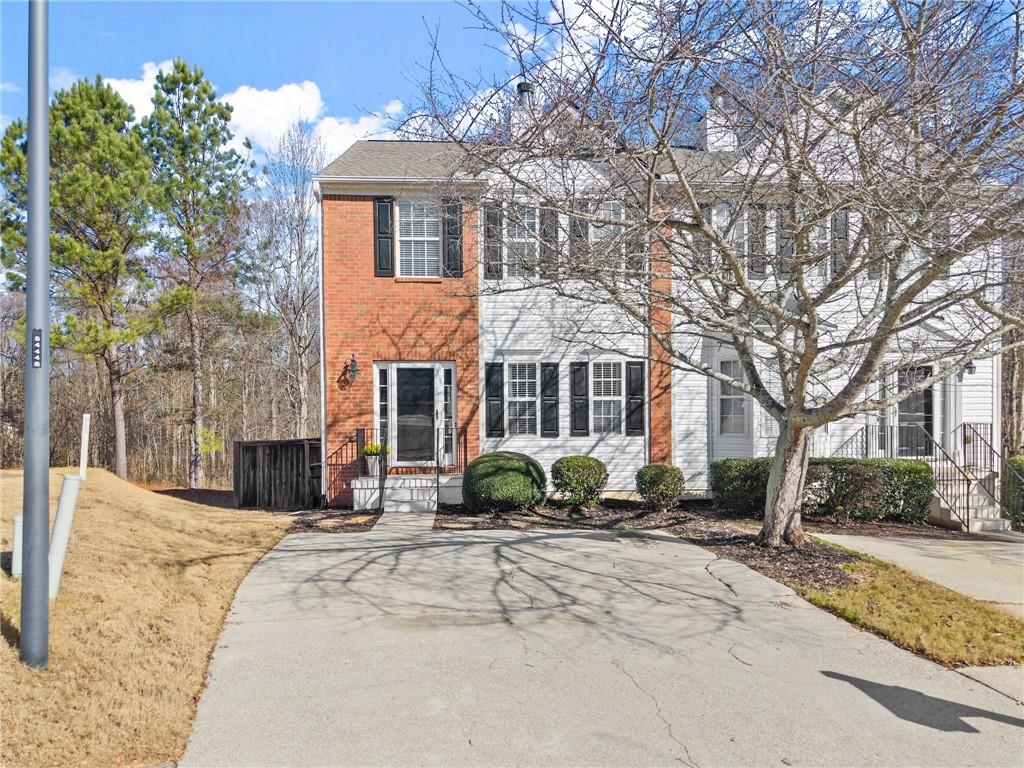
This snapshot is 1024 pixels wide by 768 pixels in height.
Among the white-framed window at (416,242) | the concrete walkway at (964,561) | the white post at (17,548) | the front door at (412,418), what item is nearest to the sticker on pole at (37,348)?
the white post at (17,548)

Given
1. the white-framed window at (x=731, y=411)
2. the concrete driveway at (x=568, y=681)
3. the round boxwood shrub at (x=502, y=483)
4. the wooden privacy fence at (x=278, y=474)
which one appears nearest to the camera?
the concrete driveway at (x=568, y=681)

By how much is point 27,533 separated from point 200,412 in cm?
1454

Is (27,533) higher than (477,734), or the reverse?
(27,533)

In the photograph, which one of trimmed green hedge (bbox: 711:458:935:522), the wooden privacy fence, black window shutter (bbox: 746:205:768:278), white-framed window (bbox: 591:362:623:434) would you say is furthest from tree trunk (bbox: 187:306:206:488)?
black window shutter (bbox: 746:205:768:278)

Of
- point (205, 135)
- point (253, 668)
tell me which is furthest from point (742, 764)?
point (205, 135)

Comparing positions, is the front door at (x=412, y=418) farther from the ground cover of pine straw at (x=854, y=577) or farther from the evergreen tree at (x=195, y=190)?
the evergreen tree at (x=195, y=190)

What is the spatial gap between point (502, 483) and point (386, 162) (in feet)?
21.8

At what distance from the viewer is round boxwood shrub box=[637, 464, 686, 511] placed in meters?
12.0

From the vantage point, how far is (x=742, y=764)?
12.2 feet

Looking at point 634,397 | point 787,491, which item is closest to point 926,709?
point 787,491

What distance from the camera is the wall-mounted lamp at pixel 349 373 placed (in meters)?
13.2

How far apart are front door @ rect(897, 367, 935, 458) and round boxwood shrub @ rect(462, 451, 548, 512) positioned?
710cm

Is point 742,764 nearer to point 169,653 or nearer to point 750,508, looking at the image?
point 169,653

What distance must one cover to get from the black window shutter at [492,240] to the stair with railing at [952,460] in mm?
7129
